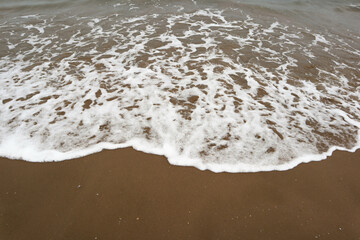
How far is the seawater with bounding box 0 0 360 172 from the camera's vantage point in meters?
3.75

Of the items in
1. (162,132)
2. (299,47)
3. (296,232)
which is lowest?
(296,232)

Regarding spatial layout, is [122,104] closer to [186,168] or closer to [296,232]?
[186,168]

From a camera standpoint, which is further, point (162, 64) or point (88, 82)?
point (162, 64)

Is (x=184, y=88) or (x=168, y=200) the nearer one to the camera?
(x=168, y=200)

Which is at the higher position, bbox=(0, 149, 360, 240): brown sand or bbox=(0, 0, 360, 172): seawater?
bbox=(0, 0, 360, 172): seawater

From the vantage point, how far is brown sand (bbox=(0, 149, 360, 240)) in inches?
105

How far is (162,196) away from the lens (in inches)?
119

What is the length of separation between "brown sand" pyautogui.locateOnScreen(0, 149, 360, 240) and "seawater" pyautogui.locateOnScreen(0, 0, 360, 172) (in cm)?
27

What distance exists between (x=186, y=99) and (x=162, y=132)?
1130 millimetres

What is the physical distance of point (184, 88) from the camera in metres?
5.12

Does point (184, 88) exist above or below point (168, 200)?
above

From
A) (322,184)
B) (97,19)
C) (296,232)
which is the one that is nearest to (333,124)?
(322,184)

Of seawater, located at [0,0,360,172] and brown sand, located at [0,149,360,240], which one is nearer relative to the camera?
brown sand, located at [0,149,360,240]

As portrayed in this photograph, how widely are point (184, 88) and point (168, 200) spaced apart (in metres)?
2.77
